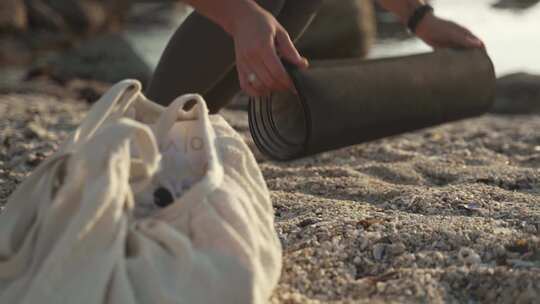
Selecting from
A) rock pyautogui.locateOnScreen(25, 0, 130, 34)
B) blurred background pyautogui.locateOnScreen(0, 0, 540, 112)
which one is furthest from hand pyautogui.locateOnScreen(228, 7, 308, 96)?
rock pyautogui.locateOnScreen(25, 0, 130, 34)

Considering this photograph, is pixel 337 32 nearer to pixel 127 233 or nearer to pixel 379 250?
pixel 379 250

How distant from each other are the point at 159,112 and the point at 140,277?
51 centimetres

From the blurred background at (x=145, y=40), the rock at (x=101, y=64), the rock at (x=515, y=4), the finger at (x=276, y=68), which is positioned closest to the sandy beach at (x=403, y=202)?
the finger at (x=276, y=68)

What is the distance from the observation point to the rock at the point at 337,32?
8.05 m

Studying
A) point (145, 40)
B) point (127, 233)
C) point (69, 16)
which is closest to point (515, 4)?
point (145, 40)

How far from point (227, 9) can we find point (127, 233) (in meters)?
0.75

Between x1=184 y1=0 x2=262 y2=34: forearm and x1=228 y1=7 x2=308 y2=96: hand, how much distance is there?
13 millimetres

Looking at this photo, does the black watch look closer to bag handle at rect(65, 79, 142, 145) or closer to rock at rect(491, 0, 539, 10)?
bag handle at rect(65, 79, 142, 145)

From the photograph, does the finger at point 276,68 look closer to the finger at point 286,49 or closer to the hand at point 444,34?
the finger at point 286,49

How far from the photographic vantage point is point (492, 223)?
2.18 m

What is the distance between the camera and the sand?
5.85 feet

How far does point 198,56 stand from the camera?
2.63 metres

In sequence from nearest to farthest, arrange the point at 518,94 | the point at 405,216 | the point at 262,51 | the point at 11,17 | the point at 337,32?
the point at 262,51 → the point at 405,216 → the point at 518,94 → the point at 337,32 → the point at 11,17

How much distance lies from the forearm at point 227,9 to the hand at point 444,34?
0.93m
